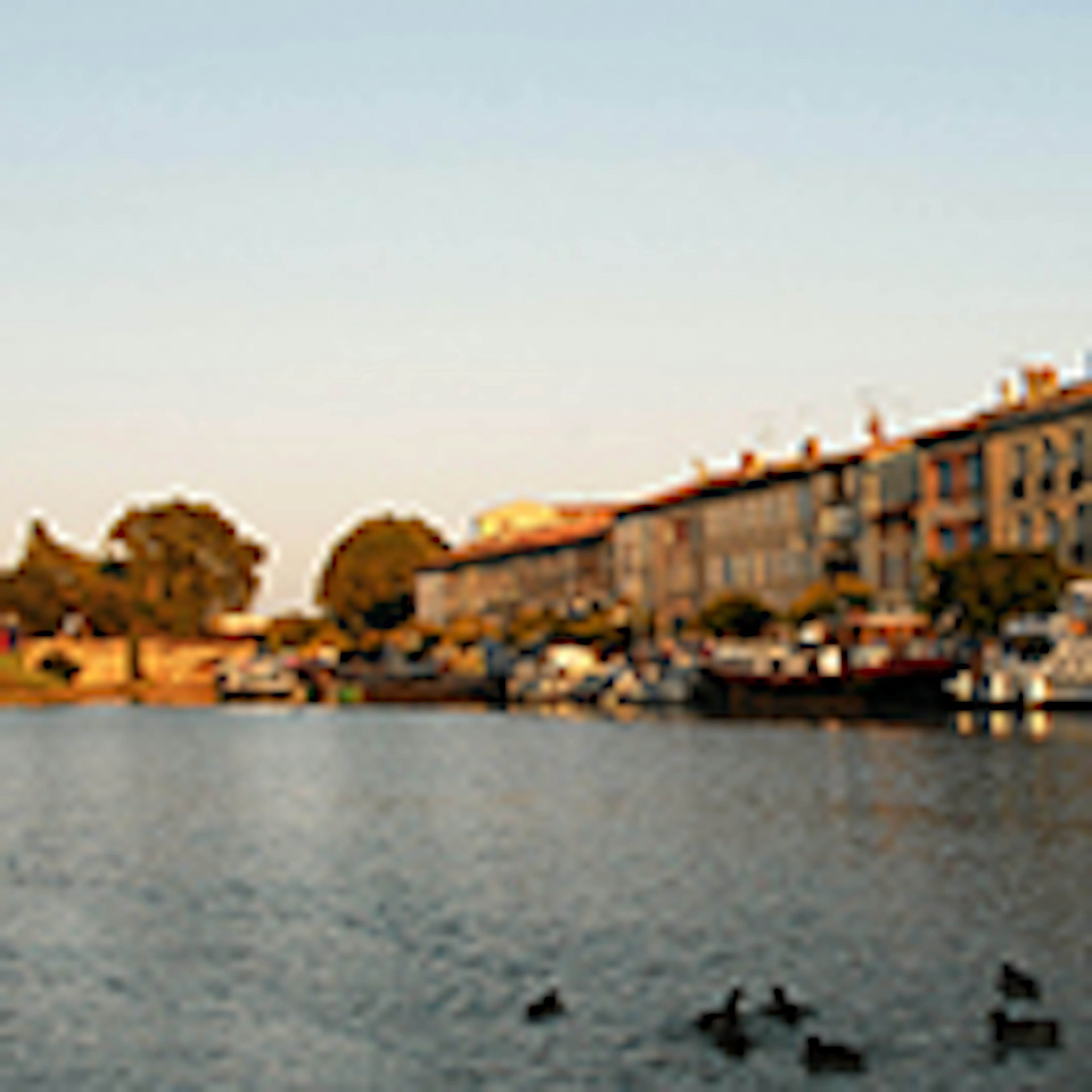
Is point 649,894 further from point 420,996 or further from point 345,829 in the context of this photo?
point 345,829

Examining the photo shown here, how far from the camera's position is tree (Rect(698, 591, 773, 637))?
12656 cm

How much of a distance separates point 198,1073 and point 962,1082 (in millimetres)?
8603

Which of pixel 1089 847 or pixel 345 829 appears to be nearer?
pixel 1089 847

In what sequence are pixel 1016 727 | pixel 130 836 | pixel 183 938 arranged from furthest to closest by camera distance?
pixel 1016 727
pixel 130 836
pixel 183 938

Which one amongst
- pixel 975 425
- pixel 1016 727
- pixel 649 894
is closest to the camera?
pixel 649 894

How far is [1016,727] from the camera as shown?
83.8m

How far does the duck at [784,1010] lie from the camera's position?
25.2 meters

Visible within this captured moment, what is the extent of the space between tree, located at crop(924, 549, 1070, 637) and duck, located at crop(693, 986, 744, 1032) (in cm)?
7397

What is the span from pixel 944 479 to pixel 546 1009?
91987 mm

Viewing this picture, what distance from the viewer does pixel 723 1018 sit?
2456cm

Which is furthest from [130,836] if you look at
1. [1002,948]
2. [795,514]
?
[795,514]

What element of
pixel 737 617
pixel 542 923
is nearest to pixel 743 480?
pixel 737 617

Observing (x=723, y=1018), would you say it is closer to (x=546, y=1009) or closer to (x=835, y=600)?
(x=546, y=1009)

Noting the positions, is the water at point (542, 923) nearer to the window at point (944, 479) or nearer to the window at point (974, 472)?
the window at point (974, 472)
